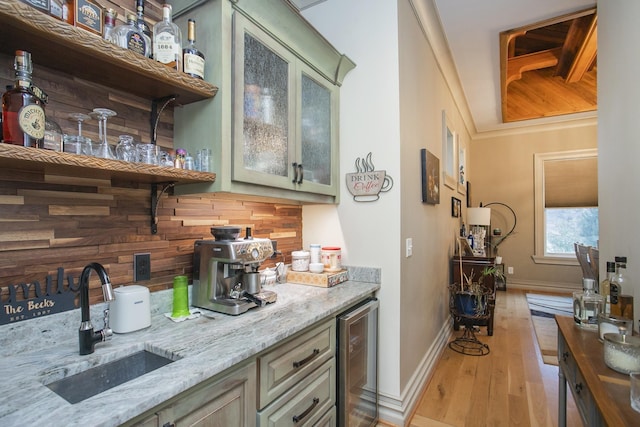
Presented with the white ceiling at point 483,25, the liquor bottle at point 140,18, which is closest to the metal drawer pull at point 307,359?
the liquor bottle at point 140,18

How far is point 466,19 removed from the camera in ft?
9.16

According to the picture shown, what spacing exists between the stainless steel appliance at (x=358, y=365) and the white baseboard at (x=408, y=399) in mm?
80

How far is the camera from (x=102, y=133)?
3.95ft

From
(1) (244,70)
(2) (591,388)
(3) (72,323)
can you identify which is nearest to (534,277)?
(2) (591,388)

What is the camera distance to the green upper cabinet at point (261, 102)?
1.38 meters

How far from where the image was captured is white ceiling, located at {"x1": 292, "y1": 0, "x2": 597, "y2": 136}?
8.54 ft

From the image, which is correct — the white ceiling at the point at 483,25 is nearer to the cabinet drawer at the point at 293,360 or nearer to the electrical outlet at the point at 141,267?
the cabinet drawer at the point at 293,360

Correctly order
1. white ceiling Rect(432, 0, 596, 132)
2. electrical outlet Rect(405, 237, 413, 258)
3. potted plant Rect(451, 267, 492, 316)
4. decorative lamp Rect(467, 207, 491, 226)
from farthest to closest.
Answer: decorative lamp Rect(467, 207, 491, 226), potted plant Rect(451, 267, 492, 316), white ceiling Rect(432, 0, 596, 132), electrical outlet Rect(405, 237, 413, 258)

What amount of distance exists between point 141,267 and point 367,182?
1.38 m

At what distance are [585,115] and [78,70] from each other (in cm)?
666

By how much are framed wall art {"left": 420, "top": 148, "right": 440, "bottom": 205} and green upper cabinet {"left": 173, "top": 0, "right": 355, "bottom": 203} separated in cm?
88

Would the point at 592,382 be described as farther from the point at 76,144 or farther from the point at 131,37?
the point at 131,37

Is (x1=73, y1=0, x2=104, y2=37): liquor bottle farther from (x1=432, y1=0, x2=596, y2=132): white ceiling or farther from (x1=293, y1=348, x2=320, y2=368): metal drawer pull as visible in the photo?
(x1=432, y1=0, x2=596, y2=132): white ceiling

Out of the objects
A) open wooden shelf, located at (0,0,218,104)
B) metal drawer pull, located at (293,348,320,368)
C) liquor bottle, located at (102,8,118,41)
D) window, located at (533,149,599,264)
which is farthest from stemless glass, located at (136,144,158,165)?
window, located at (533,149,599,264)
